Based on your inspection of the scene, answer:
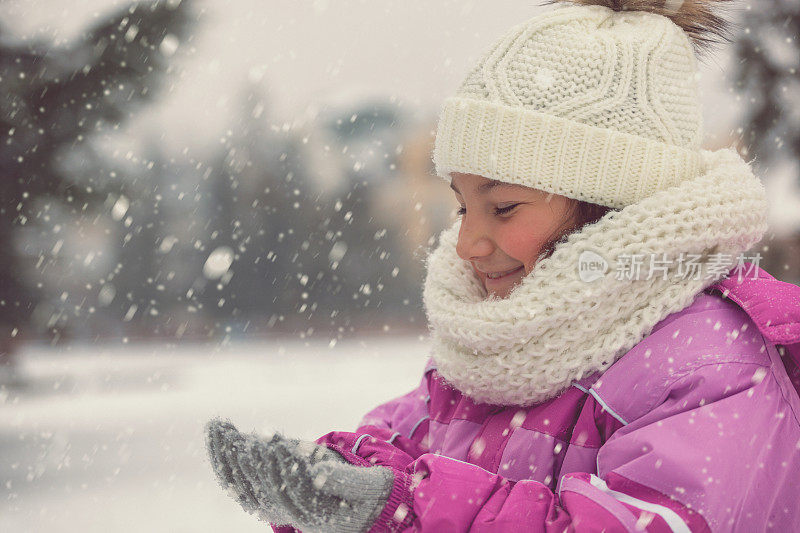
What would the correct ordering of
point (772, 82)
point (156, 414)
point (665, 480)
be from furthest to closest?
point (156, 414), point (772, 82), point (665, 480)

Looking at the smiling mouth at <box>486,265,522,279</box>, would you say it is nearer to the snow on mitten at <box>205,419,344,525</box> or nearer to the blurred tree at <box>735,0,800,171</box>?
the snow on mitten at <box>205,419,344,525</box>

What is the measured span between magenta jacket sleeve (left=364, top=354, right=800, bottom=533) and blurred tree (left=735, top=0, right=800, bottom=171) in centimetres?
296

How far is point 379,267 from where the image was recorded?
8.30 m

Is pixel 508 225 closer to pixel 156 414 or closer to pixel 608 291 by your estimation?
pixel 608 291

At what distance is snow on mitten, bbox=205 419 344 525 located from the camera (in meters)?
1.03

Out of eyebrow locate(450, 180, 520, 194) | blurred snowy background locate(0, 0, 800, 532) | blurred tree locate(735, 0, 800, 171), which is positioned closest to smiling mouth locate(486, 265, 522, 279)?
eyebrow locate(450, 180, 520, 194)

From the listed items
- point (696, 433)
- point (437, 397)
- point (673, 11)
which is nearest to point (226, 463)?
point (437, 397)

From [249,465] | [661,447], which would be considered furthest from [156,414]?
[661,447]

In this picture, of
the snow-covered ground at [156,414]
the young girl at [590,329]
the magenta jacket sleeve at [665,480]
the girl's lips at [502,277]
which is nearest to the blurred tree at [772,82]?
the young girl at [590,329]

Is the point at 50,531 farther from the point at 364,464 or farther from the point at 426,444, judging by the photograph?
the point at 364,464

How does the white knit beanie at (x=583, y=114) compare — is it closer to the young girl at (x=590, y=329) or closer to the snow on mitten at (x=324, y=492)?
the young girl at (x=590, y=329)

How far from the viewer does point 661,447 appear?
95cm

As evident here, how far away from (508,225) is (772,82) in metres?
3.13

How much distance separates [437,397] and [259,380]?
4170mm
